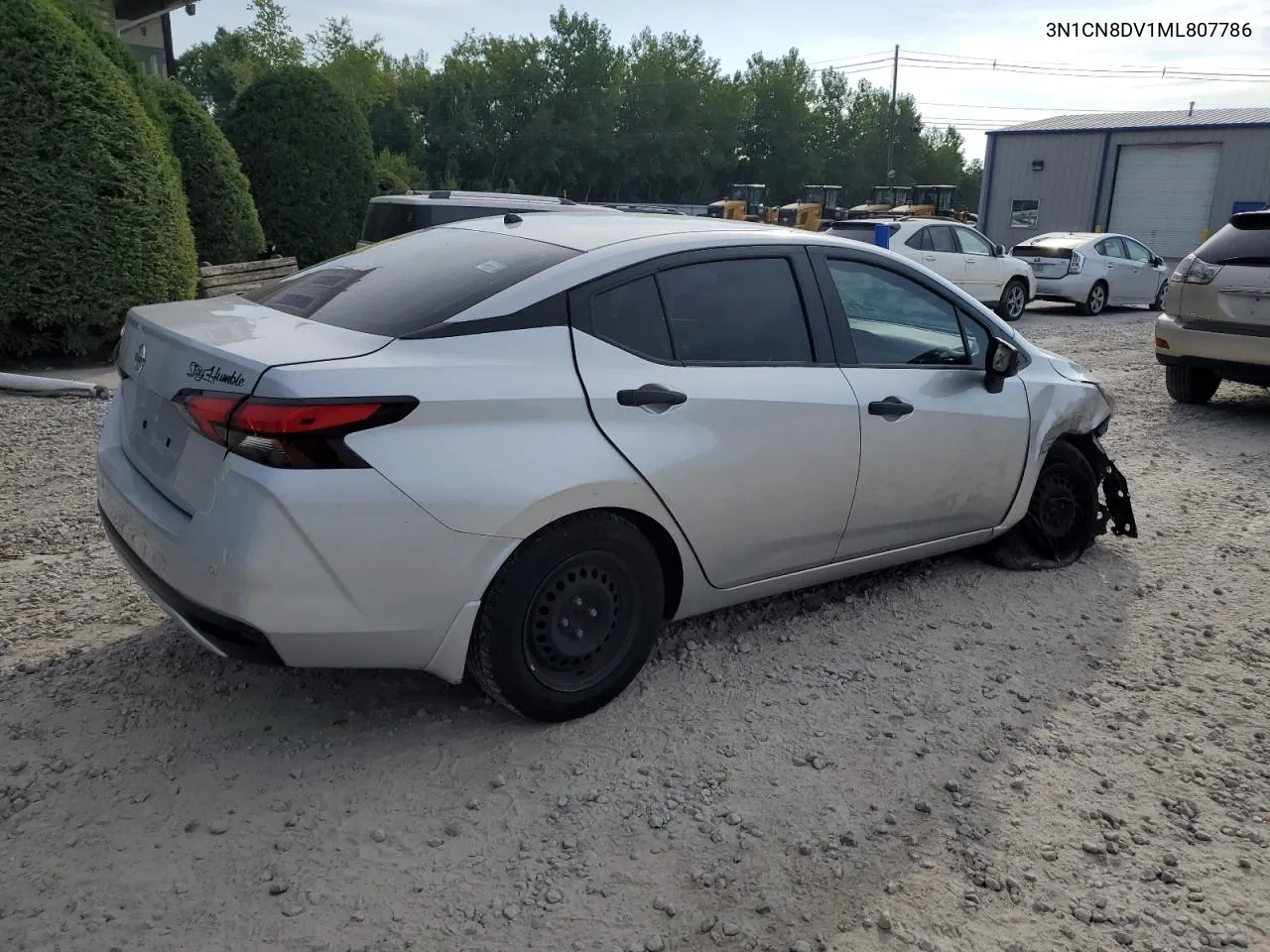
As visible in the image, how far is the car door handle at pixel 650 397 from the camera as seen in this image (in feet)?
10.5

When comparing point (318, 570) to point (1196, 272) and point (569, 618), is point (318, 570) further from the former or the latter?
point (1196, 272)

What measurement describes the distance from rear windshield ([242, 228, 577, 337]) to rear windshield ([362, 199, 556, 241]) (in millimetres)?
7341

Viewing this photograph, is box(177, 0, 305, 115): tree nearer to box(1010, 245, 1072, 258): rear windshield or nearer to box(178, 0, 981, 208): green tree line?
box(178, 0, 981, 208): green tree line

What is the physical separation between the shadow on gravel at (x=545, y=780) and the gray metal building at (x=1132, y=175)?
29.9 metres

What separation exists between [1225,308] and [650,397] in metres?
6.61

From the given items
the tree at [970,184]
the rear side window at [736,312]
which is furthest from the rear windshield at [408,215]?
the tree at [970,184]

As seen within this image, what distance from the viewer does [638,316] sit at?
3346 millimetres

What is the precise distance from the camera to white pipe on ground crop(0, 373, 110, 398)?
300 inches

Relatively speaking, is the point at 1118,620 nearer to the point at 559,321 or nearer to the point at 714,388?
the point at 714,388

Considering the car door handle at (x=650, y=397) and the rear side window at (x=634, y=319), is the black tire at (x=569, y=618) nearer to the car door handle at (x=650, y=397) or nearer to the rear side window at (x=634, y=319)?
the car door handle at (x=650, y=397)

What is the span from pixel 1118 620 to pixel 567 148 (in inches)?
2499

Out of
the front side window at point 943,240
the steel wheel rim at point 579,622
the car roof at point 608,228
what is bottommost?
the steel wheel rim at point 579,622

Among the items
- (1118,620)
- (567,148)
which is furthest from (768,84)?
(1118,620)

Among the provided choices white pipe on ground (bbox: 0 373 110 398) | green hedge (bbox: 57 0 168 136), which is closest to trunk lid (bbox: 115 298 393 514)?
white pipe on ground (bbox: 0 373 110 398)
